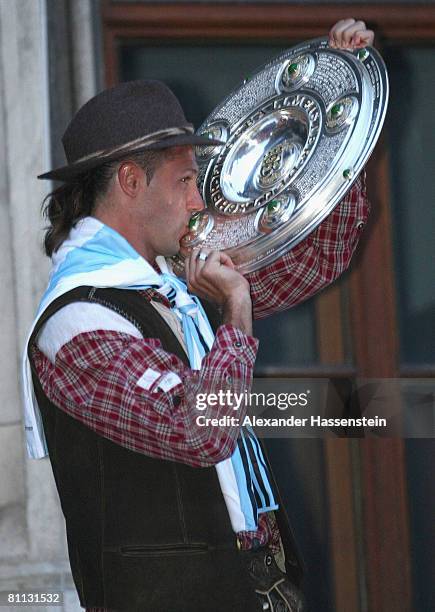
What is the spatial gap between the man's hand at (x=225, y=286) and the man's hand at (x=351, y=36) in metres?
0.57

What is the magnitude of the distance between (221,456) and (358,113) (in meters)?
0.72

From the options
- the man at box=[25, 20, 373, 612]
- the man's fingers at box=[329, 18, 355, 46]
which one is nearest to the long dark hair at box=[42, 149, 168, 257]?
the man at box=[25, 20, 373, 612]

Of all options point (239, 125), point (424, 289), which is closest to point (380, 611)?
point (424, 289)

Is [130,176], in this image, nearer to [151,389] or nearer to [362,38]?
[151,389]

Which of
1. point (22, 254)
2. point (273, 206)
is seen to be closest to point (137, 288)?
point (273, 206)

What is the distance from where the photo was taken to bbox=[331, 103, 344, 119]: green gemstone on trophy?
6.70ft

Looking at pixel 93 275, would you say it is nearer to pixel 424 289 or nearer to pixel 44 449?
pixel 44 449

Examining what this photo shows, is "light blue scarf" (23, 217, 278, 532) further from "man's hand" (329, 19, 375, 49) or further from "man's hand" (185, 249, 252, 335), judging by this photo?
"man's hand" (329, 19, 375, 49)

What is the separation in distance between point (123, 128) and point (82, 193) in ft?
0.58

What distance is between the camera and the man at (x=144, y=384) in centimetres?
179

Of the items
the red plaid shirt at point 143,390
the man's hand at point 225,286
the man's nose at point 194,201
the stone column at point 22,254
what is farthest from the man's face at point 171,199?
the stone column at point 22,254

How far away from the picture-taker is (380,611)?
3.26 metres

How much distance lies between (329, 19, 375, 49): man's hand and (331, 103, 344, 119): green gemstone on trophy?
0.18 meters

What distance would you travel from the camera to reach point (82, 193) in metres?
2.08
